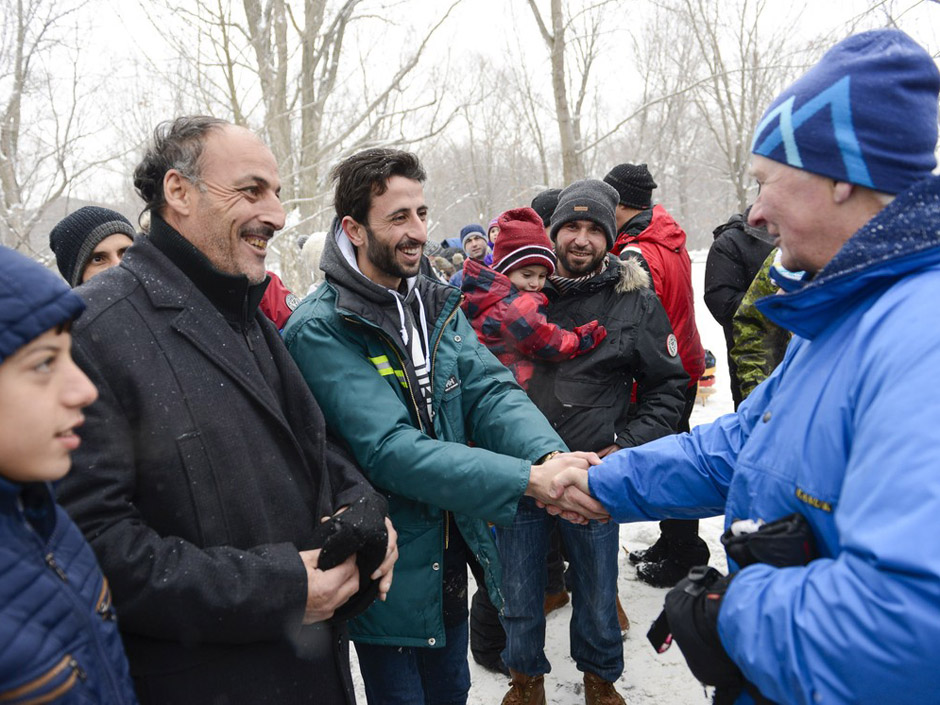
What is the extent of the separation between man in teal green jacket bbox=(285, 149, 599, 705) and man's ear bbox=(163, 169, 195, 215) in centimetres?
61

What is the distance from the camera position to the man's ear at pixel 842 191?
1356mm

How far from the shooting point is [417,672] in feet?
7.99

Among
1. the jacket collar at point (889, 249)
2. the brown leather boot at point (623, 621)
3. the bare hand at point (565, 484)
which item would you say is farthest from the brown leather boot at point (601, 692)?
the jacket collar at point (889, 249)

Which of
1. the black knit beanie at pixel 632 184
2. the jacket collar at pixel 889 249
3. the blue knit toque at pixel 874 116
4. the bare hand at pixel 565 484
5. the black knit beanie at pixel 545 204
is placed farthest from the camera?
the black knit beanie at pixel 545 204

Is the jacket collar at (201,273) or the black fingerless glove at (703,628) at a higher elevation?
the jacket collar at (201,273)

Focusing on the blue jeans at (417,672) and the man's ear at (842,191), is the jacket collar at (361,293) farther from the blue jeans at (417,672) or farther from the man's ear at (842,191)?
the man's ear at (842,191)

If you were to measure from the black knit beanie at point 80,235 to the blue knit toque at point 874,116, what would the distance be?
297cm

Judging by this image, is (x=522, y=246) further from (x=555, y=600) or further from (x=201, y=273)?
(x=555, y=600)

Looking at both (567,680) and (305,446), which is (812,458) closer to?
(305,446)

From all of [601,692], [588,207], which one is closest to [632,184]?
[588,207]

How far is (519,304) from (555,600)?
6.80 feet

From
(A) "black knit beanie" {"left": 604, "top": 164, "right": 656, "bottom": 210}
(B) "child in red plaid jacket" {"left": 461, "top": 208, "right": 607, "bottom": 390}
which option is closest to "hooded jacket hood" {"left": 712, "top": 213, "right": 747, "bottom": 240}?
(A) "black knit beanie" {"left": 604, "top": 164, "right": 656, "bottom": 210}

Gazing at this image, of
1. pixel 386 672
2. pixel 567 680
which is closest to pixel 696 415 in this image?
pixel 567 680

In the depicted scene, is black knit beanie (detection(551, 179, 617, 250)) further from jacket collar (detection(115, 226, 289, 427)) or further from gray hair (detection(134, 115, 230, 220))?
jacket collar (detection(115, 226, 289, 427))
